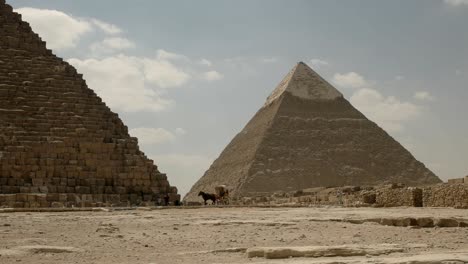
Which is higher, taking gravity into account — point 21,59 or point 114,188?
point 21,59

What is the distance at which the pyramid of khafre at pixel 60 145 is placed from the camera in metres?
23.0

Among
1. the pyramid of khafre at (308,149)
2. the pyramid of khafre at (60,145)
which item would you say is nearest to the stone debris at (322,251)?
the pyramid of khafre at (60,145)

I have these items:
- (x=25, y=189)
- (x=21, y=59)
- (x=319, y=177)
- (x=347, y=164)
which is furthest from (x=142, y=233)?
(x=347, y=164)

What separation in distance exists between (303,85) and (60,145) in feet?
182

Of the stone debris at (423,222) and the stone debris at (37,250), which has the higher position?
the stone debris at (423,222)

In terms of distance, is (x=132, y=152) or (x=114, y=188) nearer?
(x=114, y=188)

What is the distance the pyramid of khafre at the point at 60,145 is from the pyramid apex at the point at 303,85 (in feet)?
162

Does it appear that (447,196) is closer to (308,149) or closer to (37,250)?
(37,250)

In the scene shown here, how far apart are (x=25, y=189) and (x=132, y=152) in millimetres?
4324

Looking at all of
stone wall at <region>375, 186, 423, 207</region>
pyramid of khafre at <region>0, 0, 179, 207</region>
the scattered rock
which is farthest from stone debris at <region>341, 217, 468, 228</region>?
pyramid of khafre at <region>0, 0, 179, 207</region>

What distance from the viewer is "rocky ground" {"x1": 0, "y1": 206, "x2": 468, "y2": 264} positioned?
644 cm

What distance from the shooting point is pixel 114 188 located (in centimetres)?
2422

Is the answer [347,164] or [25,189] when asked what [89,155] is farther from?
[347,164]

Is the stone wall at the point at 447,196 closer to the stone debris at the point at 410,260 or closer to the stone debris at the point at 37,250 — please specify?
the stone debris at the point at 37,250
